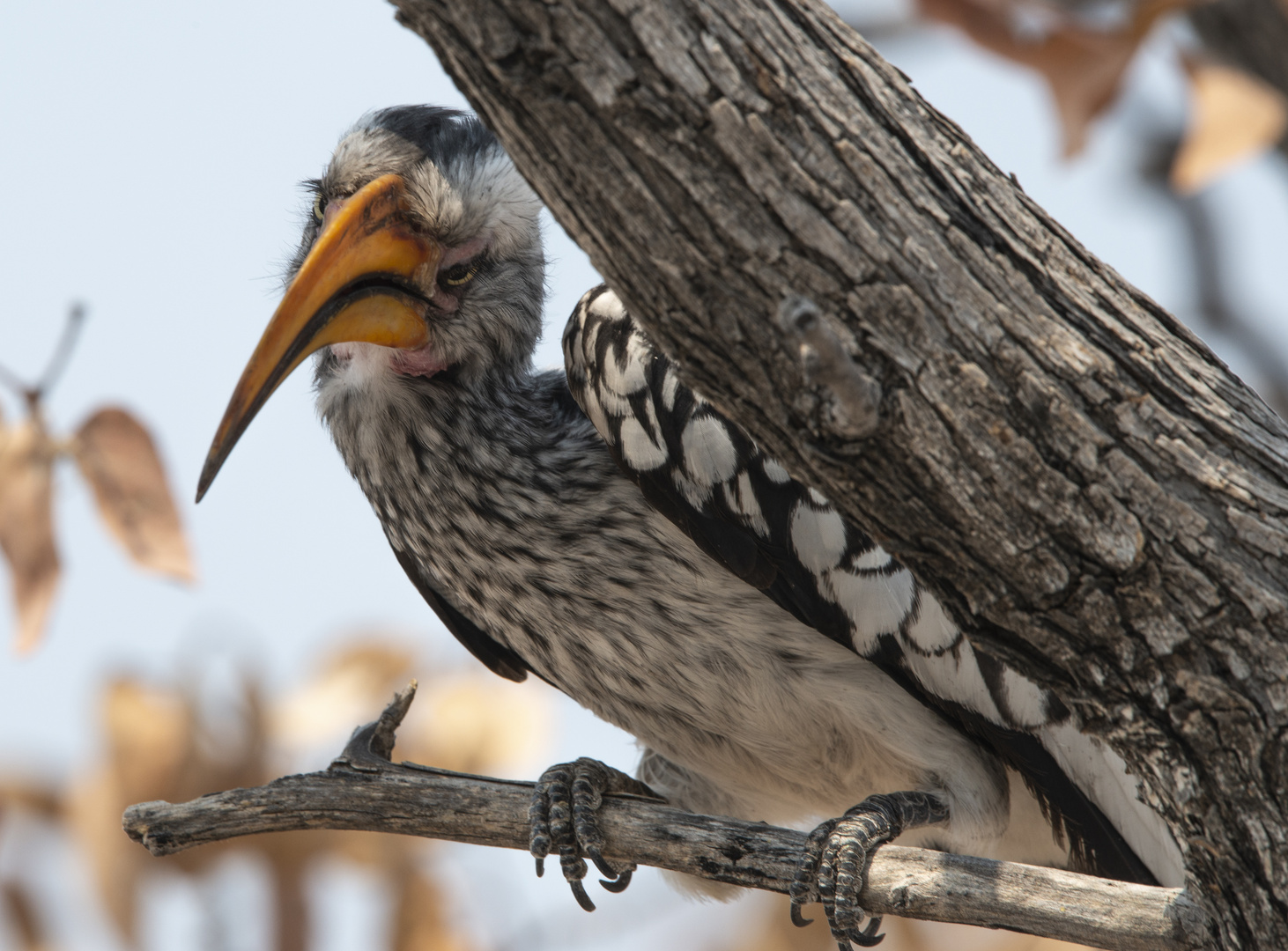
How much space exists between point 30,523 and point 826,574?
69.8 inches

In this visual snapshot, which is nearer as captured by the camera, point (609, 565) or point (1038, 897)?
point (1038, 897)

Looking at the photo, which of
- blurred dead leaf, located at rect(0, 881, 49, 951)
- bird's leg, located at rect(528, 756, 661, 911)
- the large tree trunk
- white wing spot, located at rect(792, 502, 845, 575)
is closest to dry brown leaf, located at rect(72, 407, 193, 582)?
bird's leg, located at rect(528, 756, 661, 911)

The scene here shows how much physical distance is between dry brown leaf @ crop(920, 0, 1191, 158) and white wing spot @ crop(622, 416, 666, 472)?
117 cm

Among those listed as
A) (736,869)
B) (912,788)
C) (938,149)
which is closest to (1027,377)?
(938,149)

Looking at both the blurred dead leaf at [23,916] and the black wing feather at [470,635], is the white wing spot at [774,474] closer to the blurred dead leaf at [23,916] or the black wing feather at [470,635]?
the black wing feather at [470,635]

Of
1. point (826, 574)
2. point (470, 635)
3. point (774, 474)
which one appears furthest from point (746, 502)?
point (470, 635)

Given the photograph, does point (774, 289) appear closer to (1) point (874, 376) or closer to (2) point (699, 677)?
(1) point (874, 376)

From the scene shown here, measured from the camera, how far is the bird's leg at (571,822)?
104 inches

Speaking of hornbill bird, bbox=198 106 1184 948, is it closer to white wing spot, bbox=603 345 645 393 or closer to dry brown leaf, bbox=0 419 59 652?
white wing spot, bbox=603 345 645 393

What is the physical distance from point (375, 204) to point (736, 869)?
5.28 feet

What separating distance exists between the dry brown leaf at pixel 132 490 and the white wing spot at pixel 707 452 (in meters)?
1.13

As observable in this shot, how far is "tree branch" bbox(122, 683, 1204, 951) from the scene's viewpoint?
1889mm

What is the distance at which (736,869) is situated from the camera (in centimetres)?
214

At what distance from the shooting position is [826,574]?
2.70 metres
